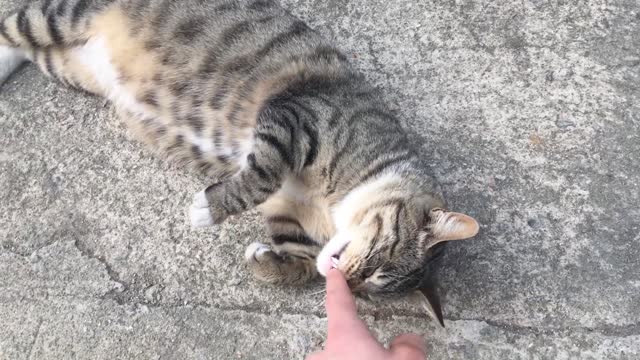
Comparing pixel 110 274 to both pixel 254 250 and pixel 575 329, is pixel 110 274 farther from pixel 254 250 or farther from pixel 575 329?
pixel 575 329

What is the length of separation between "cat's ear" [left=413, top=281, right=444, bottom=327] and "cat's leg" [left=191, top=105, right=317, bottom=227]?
73 cm

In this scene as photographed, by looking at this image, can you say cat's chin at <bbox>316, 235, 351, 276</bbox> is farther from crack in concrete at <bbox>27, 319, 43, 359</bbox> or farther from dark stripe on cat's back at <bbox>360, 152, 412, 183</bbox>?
crack in concrete at <bbox>27, 319, 43, 359</bbox>

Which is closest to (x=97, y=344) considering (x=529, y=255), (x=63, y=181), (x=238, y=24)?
(x=63, y=181)

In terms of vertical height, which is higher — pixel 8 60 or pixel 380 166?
pixel 380 166

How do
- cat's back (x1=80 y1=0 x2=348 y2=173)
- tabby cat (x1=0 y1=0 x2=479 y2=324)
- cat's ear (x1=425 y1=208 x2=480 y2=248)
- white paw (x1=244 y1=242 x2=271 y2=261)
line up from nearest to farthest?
→ cat's ear (x1=425 y1=208 x2=480 y2=248)
tabby cat (x1=0 y1=0 x2=479 y2=324)
white paw (x1=244 y1=242 x2=271 y2=261)
cat's back (x1=80 y1=0 x2=348 y2=173)

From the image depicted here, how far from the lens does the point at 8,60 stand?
310cm

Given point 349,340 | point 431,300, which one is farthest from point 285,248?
point 349,340

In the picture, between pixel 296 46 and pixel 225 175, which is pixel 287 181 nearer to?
pixel 225 175

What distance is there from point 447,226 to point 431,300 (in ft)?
1.06

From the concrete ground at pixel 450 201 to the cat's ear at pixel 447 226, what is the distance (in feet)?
1.42

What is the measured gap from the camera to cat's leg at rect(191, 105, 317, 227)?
2.51 metres

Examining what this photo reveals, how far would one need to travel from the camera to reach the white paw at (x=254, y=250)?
102 inches

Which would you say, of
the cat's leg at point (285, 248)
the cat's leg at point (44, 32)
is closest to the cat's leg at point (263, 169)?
the cat's leg at point (285, 248)

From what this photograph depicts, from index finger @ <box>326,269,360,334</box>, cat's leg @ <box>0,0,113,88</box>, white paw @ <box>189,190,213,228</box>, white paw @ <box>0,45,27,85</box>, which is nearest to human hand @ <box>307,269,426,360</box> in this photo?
index finger @ <box>326,269,360,334</box>
